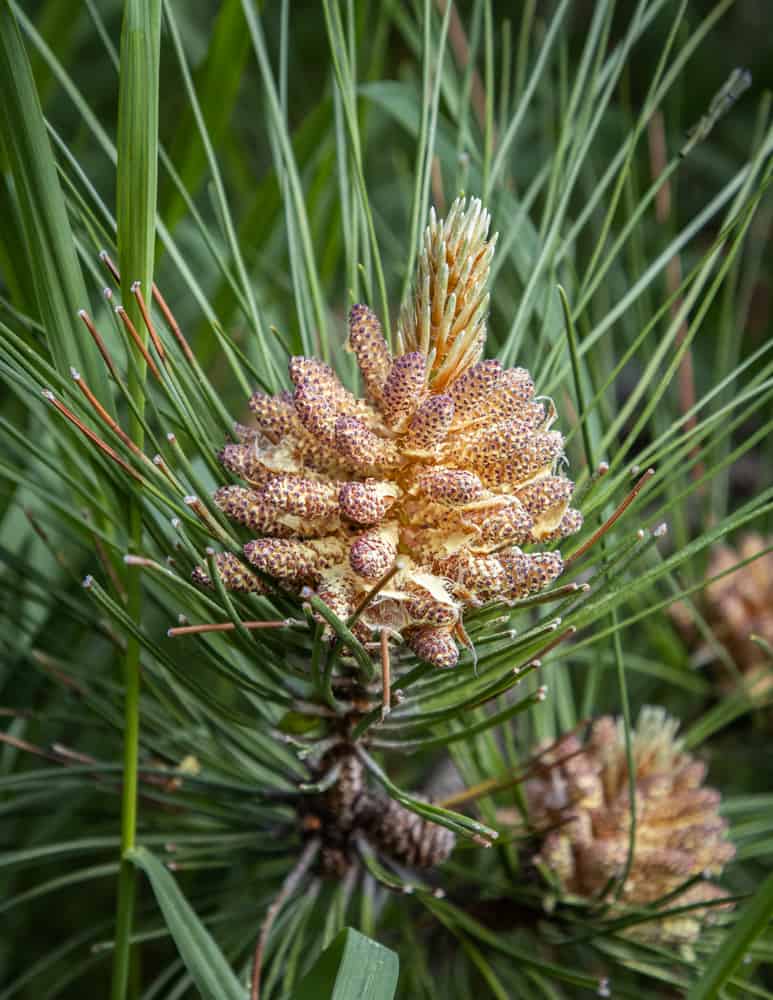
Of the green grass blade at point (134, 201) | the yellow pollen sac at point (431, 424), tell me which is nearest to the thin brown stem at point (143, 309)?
the green grass blade at point (134, 201)

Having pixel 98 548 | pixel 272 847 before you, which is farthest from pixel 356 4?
pixel 272 847

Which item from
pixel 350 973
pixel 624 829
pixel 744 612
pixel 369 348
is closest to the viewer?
pixel 350 973

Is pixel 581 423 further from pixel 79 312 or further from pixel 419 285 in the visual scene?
pixel 79 312

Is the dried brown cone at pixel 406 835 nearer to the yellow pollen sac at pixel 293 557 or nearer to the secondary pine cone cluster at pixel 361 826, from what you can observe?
the secondary pine cone cluster at pixel 361 826

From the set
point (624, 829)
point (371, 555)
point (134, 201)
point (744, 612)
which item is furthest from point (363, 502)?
point (744, 612)

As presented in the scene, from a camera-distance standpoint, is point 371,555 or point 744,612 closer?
point 371,555

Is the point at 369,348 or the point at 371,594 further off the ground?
the point at 369,348

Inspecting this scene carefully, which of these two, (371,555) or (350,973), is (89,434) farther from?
(350,973)
